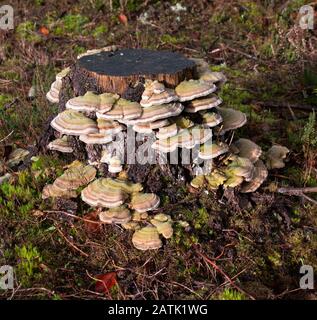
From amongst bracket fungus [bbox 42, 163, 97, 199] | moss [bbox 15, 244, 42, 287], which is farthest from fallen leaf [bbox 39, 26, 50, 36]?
moss [bbox 15, 244, 42, 287]

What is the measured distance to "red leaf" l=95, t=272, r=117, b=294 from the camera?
4.68 metres

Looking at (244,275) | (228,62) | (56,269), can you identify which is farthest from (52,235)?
(228,62)

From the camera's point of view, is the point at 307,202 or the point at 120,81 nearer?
the point at 120,81

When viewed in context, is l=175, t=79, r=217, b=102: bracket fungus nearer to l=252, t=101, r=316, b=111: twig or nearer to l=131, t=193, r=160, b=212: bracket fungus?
l=131, t=193, r=160, b=212: bracket fungus

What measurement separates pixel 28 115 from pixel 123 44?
3.97m

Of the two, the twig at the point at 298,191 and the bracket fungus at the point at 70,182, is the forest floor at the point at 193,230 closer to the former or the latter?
the twig at the point at 298,191

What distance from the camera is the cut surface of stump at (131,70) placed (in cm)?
492

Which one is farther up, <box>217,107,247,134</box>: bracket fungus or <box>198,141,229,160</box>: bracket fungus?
<box>217,107,247,134</box>: bracket fungus

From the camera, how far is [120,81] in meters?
4.94

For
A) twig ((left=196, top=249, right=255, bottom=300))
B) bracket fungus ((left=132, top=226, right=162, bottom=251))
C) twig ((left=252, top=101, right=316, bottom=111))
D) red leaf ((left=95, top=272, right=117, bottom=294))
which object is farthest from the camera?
twig ((left=252, top=101, right=316, bottom=111))
